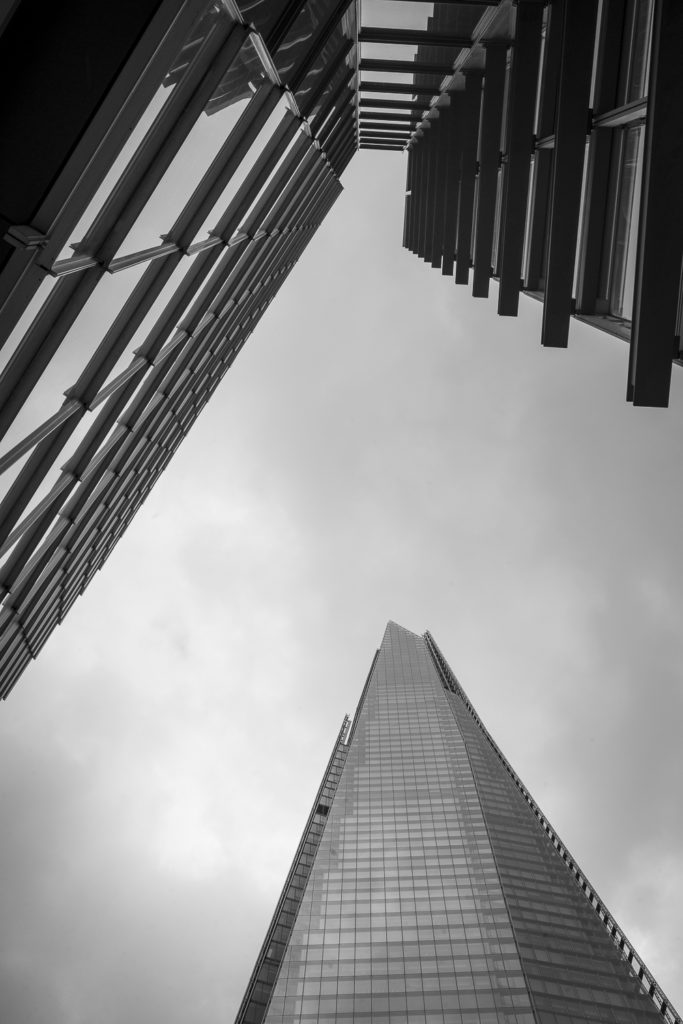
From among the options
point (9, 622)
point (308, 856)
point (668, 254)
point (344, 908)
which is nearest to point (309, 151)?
point (668, 254)

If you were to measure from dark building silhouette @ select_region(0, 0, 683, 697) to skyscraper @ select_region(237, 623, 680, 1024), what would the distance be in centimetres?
5836

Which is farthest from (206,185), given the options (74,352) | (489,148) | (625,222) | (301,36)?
(489,148)

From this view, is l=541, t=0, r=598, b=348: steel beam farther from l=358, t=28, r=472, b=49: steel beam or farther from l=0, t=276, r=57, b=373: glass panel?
l=0, t=276, r=57, b=373: glass panel

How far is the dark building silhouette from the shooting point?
5.72 m

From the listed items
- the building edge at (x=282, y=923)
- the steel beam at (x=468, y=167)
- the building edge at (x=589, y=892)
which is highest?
the steel beam at (x=468, y=167)

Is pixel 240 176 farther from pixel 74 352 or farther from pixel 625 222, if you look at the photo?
pixel 625 222

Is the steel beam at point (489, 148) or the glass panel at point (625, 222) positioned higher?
the steel beam at point (489, 148)

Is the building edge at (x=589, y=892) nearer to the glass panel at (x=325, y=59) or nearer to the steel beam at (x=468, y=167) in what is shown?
the steel beam at (x=468, y=167)

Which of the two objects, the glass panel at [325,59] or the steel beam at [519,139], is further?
the steel beam at [519,139]

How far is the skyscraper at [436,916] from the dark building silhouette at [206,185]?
58357mm

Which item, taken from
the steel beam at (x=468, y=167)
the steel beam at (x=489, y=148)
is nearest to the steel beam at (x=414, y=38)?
the steel beam at (x=489, y=148)

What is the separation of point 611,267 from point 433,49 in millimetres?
12948

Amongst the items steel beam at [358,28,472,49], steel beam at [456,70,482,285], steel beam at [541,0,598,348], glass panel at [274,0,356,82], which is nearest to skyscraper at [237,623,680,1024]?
steel beam at [456,70,482,285]

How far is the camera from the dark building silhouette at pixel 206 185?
5.72 metres
